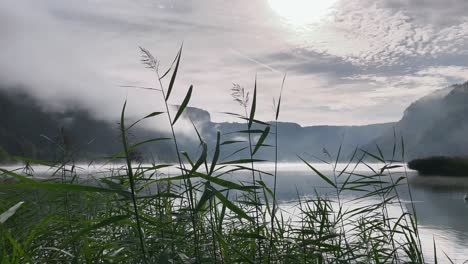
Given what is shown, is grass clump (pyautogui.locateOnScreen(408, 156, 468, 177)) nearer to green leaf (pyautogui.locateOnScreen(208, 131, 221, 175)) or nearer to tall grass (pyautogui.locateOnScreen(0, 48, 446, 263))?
tall grass (pyautogui.locateOnScreen(0, 48, 446, 263))

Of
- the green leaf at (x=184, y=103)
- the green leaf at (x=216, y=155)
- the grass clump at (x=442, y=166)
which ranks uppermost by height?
the green leaf at (x=184, y=103)

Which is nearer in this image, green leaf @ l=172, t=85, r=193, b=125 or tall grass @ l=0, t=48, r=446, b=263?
tall grass @ l=0, t=48, r=446, b=263

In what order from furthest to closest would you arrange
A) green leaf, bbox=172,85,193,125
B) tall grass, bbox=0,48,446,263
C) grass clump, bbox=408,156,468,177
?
grass clump, bbox=408,156,468,177, green leaf, bbox=172,85,193,125, tall grass, bbox=0,48,446,263

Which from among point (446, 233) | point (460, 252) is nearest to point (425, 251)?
point (460, 252)

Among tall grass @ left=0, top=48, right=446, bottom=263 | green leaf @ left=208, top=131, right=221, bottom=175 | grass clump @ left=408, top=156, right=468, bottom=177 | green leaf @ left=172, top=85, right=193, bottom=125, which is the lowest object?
grass clump @ left=408, top=156, right=468, bottom=177

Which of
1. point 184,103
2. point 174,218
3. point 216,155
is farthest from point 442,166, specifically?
point 216,155

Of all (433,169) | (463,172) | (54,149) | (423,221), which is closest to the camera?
(54,149)

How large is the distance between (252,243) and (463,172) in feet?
398

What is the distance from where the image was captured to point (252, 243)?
18.3ft

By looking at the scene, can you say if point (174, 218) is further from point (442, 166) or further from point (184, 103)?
point (442, 166)

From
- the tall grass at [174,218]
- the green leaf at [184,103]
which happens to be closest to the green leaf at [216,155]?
the tall grass at [174,218]

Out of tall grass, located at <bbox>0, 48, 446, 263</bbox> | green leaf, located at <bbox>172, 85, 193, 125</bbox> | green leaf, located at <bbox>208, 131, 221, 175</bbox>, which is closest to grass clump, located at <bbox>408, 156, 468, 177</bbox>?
tall grass, located at <bbox>0, 48, 446, 263</bbox>

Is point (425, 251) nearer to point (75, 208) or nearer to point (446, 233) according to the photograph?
Answer: point (446, 233)

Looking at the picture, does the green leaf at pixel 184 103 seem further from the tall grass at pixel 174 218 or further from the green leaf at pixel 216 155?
the green leaf at pixel 216 155
